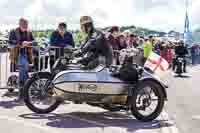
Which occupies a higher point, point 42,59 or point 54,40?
point 54,40

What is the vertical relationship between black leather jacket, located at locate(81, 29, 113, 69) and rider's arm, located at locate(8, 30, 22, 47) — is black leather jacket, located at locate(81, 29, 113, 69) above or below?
below

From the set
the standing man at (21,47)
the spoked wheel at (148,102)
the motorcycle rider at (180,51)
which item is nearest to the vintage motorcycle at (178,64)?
the motorcycle rider at (180,51)

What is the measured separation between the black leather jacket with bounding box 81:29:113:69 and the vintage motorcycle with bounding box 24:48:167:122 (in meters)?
0.13

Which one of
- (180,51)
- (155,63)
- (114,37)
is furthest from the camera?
(180,51)

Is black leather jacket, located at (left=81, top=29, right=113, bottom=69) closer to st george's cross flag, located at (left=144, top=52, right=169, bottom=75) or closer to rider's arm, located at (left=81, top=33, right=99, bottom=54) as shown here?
rider's arm, located at (left=81, top=33, right=99, bottom=54)

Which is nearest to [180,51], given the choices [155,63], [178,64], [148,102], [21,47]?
[178,64]

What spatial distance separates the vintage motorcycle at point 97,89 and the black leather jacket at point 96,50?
5.2 inches

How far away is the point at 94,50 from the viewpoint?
9539 mm

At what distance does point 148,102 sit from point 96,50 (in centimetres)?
130

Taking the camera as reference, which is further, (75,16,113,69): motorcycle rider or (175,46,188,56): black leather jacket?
(175,46,188,56): black leather jacket

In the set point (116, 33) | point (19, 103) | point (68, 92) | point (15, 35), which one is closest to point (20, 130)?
point (68, 92)

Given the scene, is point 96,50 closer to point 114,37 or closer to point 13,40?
point 13,40

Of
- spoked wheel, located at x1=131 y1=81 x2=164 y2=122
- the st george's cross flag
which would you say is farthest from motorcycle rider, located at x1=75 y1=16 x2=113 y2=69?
the st george's cross flag

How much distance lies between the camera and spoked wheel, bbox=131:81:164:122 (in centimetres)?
943
